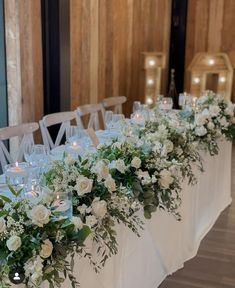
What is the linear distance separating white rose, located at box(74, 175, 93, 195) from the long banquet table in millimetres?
275

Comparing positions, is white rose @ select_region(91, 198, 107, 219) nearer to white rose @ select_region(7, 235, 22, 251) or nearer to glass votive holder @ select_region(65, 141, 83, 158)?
white rose @ select_region(7, 235, 22, 251)

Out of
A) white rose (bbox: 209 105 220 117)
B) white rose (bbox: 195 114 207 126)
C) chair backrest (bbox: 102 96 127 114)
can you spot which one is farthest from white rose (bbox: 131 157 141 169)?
chair backrest (bbox: 102 96 127 114)

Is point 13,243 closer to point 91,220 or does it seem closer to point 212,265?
point 91,220

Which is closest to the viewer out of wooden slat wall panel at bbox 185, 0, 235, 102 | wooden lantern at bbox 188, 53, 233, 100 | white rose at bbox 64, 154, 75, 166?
white rose at bbox 64, 154, 75, 166

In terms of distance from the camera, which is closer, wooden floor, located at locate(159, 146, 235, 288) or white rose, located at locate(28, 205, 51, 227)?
white rose, located at locate(28, 205, 51, 227)

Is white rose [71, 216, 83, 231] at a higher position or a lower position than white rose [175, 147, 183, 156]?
higher

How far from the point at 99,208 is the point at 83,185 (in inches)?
4.5

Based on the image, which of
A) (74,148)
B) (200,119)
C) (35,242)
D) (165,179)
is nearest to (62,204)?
(35,242)

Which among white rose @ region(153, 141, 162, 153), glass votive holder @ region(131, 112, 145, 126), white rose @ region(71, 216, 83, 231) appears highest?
white rose @ region(153, 141, 162, 153)

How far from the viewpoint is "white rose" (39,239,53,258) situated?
1.48m

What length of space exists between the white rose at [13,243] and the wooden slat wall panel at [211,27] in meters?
6.68

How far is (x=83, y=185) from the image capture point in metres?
1.83

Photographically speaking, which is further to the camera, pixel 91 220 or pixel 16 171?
pixel 16 171

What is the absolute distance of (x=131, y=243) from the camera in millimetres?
2441
